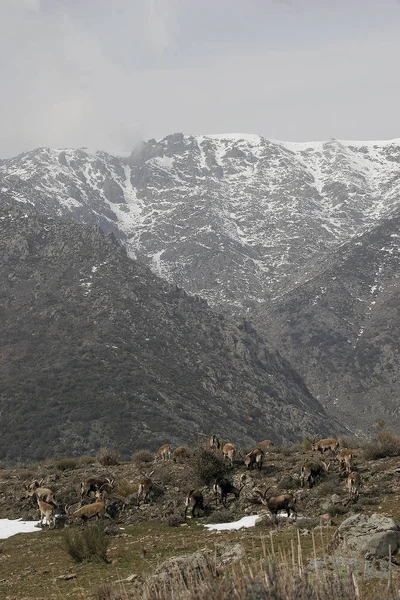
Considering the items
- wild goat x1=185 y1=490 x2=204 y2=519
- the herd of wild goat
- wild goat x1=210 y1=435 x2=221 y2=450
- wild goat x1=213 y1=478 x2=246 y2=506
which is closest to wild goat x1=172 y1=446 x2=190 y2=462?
wild goat x1=210 y1=435 x2=221 y2=450

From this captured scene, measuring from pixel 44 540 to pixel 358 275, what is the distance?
143346mm

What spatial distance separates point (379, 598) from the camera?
423 cm

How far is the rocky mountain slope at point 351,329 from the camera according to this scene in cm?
11750

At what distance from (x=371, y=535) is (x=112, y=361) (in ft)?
203

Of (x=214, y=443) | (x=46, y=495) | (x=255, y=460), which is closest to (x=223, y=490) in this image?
(x=255, y=460)

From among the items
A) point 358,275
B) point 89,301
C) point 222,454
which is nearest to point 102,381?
point 89,301

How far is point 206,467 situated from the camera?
17.9m

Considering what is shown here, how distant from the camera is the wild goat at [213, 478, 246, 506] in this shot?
16078mm

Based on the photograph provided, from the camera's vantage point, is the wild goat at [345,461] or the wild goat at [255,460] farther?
the wild goat at [255,460]

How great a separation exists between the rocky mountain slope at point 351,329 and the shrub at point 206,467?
9068 cm

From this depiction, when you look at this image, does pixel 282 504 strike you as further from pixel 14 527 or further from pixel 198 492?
pixel 14 527

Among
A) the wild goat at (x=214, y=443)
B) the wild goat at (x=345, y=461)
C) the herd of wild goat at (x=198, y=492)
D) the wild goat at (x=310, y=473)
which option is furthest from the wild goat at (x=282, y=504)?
the wild goat at (x=214, y=443)

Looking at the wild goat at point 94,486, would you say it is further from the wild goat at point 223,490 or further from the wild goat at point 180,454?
the wild goat at point 223,490

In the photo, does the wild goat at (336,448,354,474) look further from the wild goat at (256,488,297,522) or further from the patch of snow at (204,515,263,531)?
the wild goat at (256,488,297,522)
